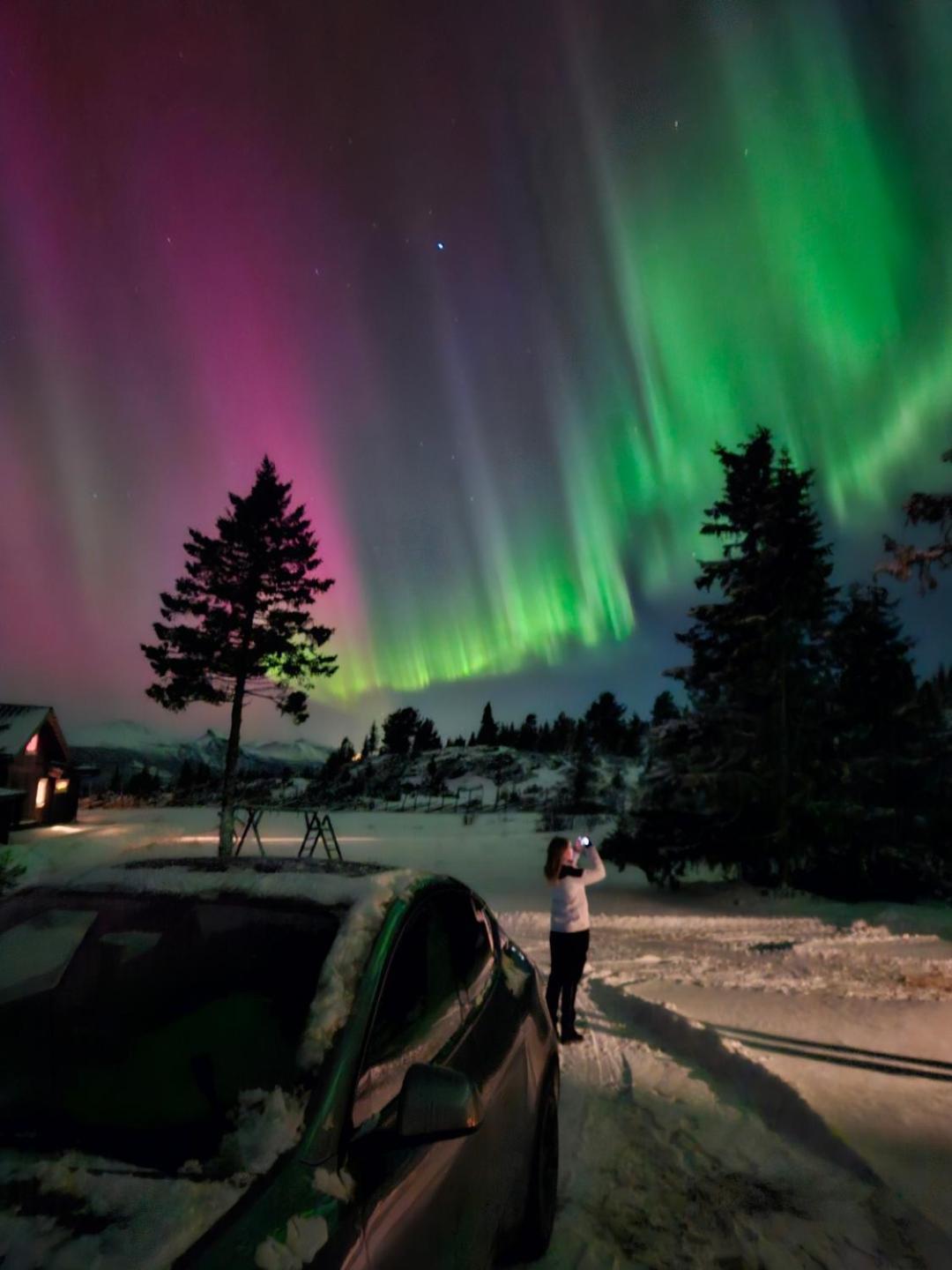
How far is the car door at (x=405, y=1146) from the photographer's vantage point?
1.72m

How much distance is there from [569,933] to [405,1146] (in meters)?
5.14

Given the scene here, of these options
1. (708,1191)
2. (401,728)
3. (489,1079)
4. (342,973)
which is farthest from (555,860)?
(401,728)

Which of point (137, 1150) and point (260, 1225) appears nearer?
point (260, 1225)

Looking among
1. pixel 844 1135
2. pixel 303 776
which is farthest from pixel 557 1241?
pixel 303 776

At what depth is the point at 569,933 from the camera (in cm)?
657

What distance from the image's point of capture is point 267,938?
2449mm

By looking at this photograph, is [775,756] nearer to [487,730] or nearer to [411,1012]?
[411,1012]

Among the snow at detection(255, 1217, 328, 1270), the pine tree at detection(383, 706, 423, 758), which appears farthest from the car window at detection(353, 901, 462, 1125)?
the pine tree at detection(383, 706, 423, 758)

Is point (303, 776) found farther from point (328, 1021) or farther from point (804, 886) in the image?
point (328, 1021)

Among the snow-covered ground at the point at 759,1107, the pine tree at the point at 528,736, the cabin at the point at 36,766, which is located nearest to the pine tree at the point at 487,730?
the pine tree at the point at 528,736

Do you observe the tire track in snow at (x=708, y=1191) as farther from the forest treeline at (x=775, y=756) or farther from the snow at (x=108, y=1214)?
the forest treeline at (x=775, y=756)

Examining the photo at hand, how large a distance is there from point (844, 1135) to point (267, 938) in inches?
151

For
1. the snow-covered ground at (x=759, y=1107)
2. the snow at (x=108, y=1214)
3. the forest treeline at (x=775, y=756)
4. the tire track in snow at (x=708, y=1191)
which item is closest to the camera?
the snow at (x=108, y=1214)

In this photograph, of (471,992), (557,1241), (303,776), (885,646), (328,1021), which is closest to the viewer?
(328,1021)
